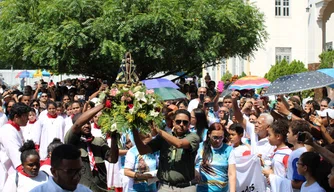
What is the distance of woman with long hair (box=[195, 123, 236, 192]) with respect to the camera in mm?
7891

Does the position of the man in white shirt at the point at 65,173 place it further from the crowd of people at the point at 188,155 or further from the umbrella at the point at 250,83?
the umbrella at the point at 250,83

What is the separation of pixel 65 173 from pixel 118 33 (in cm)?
1618

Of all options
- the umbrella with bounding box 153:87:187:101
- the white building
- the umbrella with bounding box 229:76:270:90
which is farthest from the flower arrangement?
the white building

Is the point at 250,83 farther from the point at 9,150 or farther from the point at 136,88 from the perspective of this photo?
the point at 136,88

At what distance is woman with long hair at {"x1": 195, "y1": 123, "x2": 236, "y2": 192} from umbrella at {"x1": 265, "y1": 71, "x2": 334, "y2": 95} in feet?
5.12

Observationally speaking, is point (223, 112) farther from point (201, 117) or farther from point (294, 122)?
point (294, 122)

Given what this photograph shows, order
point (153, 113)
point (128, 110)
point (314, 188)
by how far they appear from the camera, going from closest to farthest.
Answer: point (314, 188) → point (128, 110) → point (153, 113)

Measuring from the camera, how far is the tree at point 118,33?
20281mm

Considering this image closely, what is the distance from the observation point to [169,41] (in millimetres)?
21219

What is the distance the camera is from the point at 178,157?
23.2 ft

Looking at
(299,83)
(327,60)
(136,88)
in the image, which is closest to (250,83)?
(299,83)

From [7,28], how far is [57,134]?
12703mm

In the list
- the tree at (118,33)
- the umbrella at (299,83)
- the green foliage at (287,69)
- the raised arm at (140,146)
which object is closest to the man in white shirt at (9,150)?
the raised arm at (140,146)

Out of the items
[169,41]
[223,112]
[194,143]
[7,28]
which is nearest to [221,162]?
[194,143]
